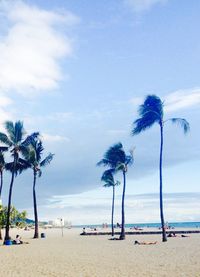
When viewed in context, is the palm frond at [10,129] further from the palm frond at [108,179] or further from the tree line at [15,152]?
the palm frond at [108,179]

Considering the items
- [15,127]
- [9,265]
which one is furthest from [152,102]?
[9,265]

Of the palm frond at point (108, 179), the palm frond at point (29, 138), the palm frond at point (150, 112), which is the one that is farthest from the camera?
the palm frond at point (108, 179)

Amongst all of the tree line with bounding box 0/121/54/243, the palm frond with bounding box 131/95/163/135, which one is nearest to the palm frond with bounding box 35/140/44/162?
the tree line with bounding box 0/121/54/243

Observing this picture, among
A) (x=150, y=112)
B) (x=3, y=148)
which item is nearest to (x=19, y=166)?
(x=3, y=148)

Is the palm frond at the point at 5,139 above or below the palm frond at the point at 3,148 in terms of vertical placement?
above

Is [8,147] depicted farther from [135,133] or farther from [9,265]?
[9,265]

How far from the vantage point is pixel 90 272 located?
1659cm

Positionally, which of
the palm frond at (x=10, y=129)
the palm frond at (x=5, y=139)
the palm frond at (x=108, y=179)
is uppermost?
the palm frond at (x=10, y=129)

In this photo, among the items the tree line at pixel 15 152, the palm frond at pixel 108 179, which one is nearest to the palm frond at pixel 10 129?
the tree line at pixel 15 152

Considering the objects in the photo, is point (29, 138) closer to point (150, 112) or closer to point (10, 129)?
point (10, 129)

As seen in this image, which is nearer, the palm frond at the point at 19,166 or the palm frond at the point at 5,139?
the palm frond at the point at 5,139

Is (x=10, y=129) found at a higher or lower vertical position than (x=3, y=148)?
higher

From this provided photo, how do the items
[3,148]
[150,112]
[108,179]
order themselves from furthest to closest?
[108,179], [3,148], [150,112]

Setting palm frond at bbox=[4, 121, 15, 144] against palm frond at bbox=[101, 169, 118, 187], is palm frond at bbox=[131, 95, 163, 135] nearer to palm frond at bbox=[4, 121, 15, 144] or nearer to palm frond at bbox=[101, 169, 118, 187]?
palm frond at bbox=[4, 121, 15, 144]
